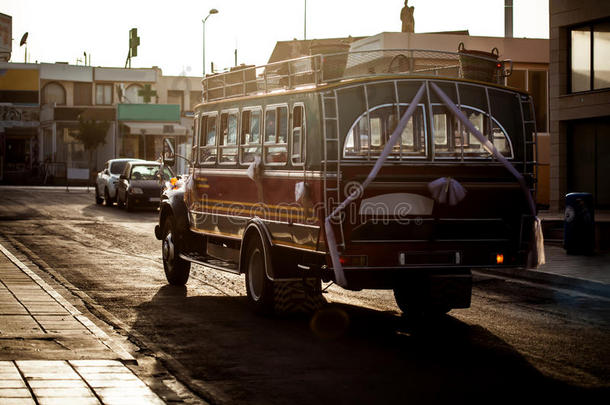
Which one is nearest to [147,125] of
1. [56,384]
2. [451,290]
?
[451,290]

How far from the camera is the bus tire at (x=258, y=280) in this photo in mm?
10742

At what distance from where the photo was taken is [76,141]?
71125 mm

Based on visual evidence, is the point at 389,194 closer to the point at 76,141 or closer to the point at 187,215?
the point at 187,215

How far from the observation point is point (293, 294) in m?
10.7

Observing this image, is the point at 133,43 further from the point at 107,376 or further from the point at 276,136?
the point at 107,376

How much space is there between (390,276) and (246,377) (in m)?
2.75

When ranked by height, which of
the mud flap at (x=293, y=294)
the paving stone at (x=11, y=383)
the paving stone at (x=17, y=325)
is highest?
the mud flap at (x=293, y=294)

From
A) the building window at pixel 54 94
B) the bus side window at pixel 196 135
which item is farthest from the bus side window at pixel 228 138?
the building window at pixel 54 94

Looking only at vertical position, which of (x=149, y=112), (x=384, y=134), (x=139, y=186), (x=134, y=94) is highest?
(x=134, y=94)

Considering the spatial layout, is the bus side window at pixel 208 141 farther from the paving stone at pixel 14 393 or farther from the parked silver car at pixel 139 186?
the parked silver car at pixel 139 186

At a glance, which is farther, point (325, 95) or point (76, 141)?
point (76, 141)

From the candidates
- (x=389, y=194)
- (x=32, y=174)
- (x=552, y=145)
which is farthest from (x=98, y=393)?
(x=32, y=174)

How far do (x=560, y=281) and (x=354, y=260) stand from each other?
5.92 meters

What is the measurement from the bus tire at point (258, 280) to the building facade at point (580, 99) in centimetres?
2014
